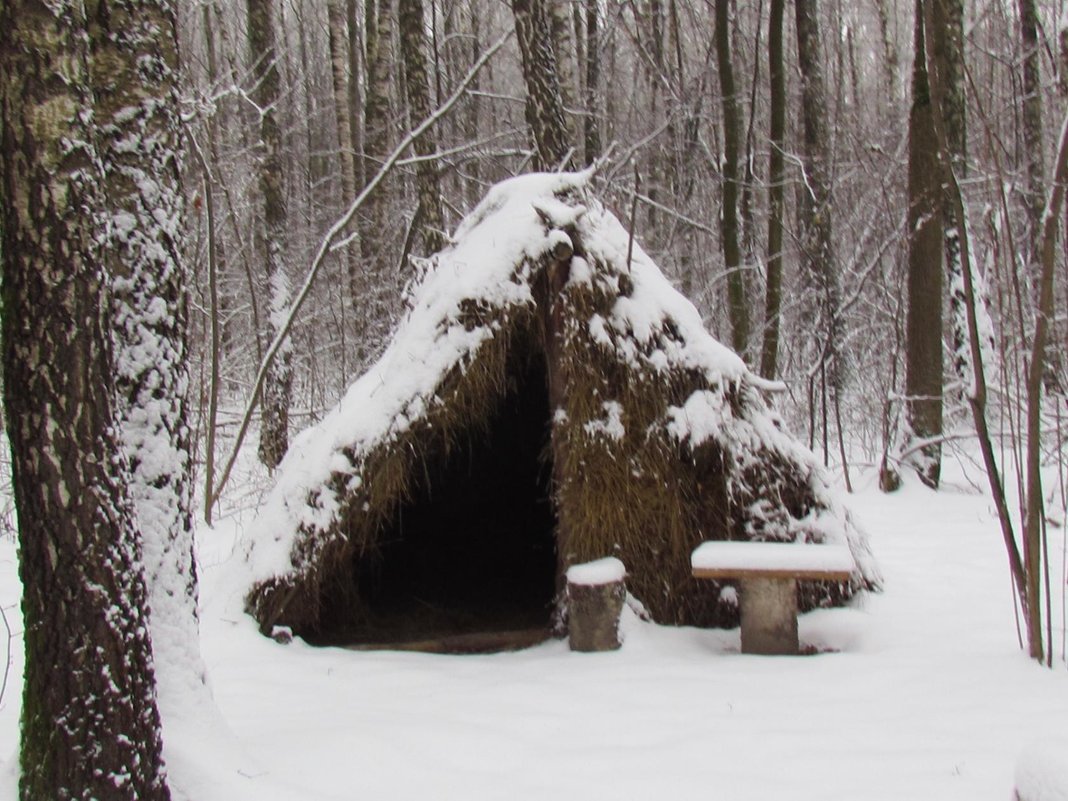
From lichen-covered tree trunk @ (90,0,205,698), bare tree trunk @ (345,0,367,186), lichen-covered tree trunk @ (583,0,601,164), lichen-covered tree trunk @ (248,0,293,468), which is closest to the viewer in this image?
lichen-covered tree trunk @ (90,0,205,698)

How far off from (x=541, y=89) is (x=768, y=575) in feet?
16.2

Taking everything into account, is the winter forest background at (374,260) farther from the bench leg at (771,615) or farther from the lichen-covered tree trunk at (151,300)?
the bench leg at (771,615)

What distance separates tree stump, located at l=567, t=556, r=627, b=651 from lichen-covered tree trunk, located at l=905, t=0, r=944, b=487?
500cm

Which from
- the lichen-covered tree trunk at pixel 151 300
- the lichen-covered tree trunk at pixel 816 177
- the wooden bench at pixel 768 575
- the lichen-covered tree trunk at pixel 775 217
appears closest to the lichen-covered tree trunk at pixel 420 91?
the lichen-covered tree trunk at pixel 775 217

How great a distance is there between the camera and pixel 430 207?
31.4ft

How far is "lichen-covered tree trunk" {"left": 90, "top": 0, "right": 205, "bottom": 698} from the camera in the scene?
258 cm

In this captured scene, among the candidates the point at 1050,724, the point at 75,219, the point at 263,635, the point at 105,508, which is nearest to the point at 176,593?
the point at 105,508

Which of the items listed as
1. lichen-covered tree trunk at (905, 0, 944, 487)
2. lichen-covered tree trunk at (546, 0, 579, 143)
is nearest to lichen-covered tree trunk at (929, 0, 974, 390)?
lichen-covered tree trunk at (905, 0, 944, 487)

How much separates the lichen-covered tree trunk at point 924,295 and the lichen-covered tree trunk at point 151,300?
22.2 feet

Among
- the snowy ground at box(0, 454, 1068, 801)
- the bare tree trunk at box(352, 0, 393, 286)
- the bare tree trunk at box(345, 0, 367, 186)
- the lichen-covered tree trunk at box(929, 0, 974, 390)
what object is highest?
the bare tree trunk at box(345, 0, 367, 186)

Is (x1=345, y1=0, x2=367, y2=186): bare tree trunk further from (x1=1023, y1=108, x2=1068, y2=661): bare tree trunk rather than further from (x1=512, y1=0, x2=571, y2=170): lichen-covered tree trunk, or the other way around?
(x1=1023, y1=108, x2=1068, y2=661): bare tree trunk

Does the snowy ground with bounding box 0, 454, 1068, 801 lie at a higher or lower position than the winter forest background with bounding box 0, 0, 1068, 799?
lower

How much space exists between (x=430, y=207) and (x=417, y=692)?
6887mm

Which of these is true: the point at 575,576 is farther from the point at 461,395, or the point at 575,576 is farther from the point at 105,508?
the point at 105,508
